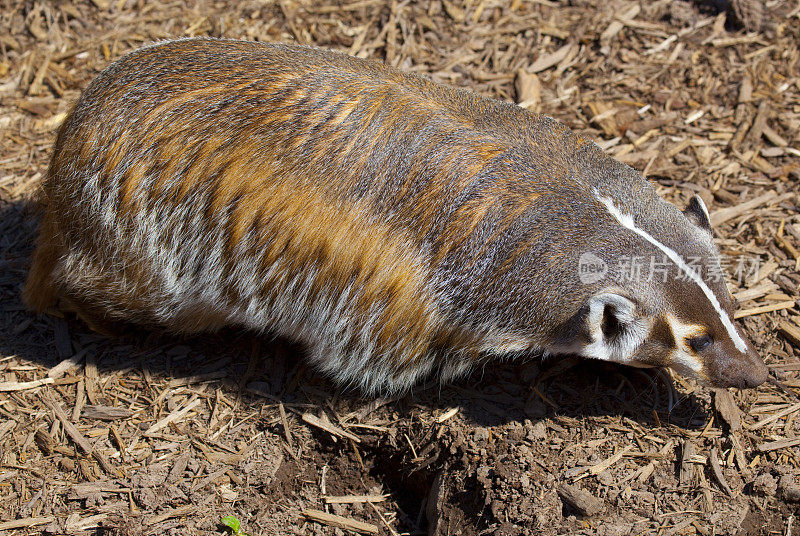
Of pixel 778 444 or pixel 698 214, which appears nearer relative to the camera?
pixel 778 444

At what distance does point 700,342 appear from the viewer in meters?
3.72

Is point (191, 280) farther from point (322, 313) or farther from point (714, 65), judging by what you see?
point (714, 65)

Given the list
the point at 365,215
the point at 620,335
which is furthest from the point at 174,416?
the point at 620,335

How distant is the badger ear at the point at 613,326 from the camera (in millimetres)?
3611

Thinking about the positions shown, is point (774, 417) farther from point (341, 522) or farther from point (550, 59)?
point (550, 59)

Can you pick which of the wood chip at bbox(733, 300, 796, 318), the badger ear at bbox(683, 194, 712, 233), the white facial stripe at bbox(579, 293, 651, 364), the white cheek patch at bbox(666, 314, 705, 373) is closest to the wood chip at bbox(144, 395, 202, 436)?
the white facial stripe at bbox(579, 293, 651, 364)

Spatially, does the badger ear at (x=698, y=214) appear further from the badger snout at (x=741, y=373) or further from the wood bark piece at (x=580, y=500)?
→ the wood bark piece at (x=580, y=500)

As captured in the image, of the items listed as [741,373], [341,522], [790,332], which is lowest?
[341,522]

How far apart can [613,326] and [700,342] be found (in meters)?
0.43

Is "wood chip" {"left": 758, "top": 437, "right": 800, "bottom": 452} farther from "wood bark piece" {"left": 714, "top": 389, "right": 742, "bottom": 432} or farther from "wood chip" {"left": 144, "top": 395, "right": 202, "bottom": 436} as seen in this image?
"wood chip" {"left": 144, "top": 395, "right": 202, "bottom": 436}

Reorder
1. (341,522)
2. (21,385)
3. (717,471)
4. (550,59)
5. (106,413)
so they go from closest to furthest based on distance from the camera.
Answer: (717,471) < (341,522) < (106,413) < (21,385) < (550,59)

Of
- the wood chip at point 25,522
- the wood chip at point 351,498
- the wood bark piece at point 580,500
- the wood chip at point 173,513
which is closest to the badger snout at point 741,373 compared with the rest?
the wood bark piece at point 580,500
